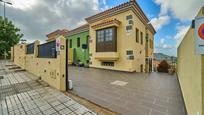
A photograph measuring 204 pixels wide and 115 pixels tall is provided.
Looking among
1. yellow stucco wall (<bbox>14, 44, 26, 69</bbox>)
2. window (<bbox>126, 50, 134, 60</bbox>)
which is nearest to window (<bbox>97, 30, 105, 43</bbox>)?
window (<bbox>126, 50, 134, 60</bbox>)

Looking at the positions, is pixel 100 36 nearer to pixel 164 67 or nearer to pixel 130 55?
pixel 130 55

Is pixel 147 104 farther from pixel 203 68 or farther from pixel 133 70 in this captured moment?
pixel 133 70

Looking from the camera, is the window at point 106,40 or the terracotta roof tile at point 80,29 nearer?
the window at point 106,40

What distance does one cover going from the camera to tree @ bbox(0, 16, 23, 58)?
1990cm

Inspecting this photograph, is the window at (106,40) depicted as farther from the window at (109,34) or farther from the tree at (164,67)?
the tree at (164,67)

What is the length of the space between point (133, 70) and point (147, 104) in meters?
6.59

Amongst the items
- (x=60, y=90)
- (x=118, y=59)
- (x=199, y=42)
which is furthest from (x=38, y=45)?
(x=199, y=42)

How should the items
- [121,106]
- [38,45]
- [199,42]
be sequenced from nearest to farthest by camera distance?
[199,42] < [121,106] < [38,45]

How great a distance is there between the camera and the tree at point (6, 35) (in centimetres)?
1990

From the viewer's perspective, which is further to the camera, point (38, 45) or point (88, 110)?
point (38, 45)

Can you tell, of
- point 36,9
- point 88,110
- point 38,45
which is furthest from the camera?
point 36,9

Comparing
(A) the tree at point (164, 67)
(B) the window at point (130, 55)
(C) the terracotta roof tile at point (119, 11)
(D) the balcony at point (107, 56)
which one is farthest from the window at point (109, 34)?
(A) the tree at point (164, 67)

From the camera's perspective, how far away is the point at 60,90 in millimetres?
4504

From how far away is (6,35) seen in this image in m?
20.7
